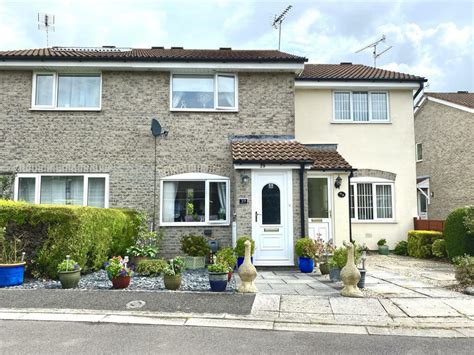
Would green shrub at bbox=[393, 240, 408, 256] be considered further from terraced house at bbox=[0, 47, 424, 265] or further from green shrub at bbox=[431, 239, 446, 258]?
terraced house at bbox=[0, 47, 424, 265]

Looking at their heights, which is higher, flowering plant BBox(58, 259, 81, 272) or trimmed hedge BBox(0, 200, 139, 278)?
trimmed hedge BBox(0, 200, 139, 278)

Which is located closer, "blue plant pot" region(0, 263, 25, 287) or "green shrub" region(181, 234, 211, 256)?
"blue plant pot" region(0, 263, 25, 287)

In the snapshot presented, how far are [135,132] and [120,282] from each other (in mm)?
6071

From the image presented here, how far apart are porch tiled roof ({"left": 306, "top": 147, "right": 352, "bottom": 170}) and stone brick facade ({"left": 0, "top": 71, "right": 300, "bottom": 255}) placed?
5.37 ft

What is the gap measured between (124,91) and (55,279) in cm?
664

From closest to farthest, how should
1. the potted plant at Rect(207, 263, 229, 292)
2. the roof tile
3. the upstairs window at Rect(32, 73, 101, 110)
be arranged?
the potted plant at Rect(207, 263, 229, 292) → the upstairs window at Rect(32, 73, 101, 110) → the roof tile

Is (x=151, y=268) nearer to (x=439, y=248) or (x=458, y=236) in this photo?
(x=458, y=236)

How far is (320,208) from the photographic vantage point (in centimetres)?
1372

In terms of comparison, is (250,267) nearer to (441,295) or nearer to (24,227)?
(441,295)

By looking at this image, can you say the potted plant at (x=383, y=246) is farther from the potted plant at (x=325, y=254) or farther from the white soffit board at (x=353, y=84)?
the white soffit board at (x=353, y=84)

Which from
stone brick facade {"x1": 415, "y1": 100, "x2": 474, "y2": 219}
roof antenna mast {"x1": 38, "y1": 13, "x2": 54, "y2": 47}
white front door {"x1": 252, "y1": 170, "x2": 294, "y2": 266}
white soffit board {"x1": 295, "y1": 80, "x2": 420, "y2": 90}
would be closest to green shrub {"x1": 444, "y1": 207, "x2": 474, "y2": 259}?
white front door {"x1": 252, "y1": 170, "x2": 294, "y2": 266}

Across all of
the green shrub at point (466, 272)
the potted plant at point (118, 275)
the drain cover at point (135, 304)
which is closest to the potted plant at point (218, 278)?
the drain cover at point (135, 304)

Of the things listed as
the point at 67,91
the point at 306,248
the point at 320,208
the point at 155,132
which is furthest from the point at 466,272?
the point at 67,91

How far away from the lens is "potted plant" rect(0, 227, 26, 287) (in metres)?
8.10
